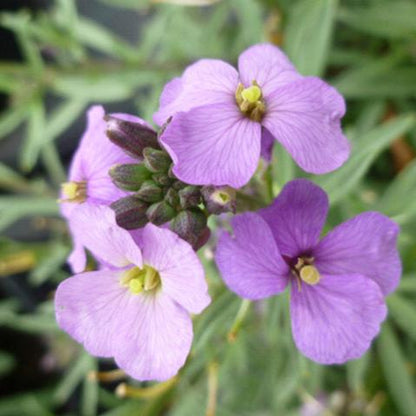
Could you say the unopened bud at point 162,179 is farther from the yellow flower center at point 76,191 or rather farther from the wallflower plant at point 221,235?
the yellow flower center at point 76,191

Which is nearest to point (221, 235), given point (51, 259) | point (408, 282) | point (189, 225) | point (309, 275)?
point (189, 225)

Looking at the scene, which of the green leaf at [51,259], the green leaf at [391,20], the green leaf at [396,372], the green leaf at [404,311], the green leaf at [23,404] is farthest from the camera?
the green leaf at [23,404]

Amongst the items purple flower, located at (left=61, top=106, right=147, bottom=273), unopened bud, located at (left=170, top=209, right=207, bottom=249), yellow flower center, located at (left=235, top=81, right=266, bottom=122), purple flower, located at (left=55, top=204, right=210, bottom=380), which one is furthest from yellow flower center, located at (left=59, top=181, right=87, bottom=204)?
yellow flower center, located at (left=235, top=81, right=266, bottom=122)

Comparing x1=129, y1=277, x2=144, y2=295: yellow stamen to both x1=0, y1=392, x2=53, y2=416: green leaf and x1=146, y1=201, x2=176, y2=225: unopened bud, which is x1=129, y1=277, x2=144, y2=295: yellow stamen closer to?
x1=146, y1=201, x2=176, y2=225: unopened bud

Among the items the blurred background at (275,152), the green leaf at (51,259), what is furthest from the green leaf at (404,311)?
the green leaf at (51,259)

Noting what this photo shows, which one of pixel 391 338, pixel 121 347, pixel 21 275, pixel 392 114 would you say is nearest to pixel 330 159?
pixel 121 347

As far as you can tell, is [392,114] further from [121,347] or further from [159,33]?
[121,347]
